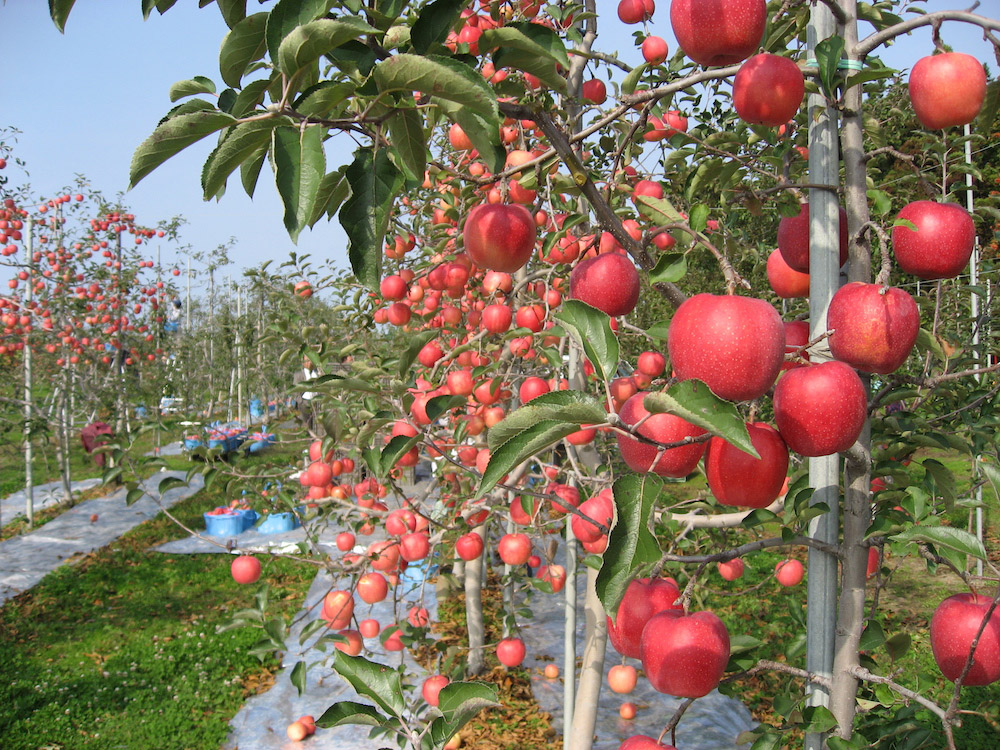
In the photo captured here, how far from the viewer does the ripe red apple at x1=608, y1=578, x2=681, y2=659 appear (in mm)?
1100

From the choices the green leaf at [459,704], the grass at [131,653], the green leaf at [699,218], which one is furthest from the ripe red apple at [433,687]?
the green leaf at [699,218]

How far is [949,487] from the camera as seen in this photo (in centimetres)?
126

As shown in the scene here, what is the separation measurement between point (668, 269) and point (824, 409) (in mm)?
277

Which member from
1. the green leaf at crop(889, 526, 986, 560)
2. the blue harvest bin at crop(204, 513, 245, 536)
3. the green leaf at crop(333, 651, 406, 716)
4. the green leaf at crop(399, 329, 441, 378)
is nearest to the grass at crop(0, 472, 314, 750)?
the blue harvest bin at crop(204, 513, 245, 536)

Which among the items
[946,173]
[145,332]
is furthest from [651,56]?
[145,332]

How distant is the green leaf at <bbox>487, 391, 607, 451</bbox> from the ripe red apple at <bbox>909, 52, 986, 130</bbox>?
31.0 inches

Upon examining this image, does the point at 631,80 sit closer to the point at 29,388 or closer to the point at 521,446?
the point at 521,446

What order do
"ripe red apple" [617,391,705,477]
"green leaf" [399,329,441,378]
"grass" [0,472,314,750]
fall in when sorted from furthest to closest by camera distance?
"grass" [0,472,314,750]
"green leaf" [399,329,441,378]
"ripe red apple" [617,391,705,477]

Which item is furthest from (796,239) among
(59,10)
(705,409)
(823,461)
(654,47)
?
(654,47)

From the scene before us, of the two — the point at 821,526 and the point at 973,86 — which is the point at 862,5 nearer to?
the point at 973,86

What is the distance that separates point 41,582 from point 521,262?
6448 millimetres

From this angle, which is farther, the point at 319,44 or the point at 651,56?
the point at 651,56

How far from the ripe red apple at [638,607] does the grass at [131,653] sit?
211 cm

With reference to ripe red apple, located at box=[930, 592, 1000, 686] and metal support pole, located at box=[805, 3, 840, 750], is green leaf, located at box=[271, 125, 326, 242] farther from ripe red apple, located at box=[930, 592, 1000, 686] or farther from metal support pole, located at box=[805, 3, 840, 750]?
ripe red apple, located at box=[930, 592, 1000, 686]
